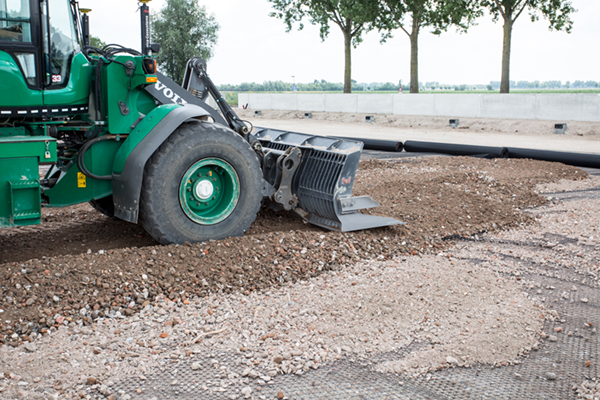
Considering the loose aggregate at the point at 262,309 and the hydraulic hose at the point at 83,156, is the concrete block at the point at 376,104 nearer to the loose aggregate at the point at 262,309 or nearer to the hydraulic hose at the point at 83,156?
the loose aggregate at the point at 262,309

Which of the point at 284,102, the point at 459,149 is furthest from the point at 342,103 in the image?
the point at 459,149

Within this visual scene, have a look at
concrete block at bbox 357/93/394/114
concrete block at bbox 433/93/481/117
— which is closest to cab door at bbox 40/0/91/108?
concrete block at bbox 433/93/481/117

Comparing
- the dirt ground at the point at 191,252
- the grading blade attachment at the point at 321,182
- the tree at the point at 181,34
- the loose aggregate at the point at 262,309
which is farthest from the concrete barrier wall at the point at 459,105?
the grading blade attachment at the point at 321,182

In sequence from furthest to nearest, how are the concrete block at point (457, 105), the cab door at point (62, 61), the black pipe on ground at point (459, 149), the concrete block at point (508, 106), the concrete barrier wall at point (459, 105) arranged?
the concrete block at point (457, 105) → the concrete block at point (508, 106) → the concrete barrier wall at point (459, 105) → the black pipe on ground at point (459, 149) → the cab door at point (62, 61)

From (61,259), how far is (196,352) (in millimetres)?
1820

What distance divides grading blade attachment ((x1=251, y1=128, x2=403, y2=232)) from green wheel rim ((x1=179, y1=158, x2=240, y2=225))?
32.5 inches

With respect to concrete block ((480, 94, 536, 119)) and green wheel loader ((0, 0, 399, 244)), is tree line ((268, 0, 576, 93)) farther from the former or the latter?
green wheel loader ((0, 0, 399, 244))

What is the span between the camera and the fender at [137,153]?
16.4 ft

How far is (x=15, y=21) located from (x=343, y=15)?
27.1 metres

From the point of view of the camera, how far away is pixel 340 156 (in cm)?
616

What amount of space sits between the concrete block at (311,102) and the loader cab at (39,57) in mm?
26231

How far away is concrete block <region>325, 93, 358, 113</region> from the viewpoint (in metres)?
29.0

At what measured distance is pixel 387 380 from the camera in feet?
11.1

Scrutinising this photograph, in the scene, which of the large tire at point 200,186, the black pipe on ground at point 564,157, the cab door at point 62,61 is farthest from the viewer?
the black pipe on ground at point 564,157
